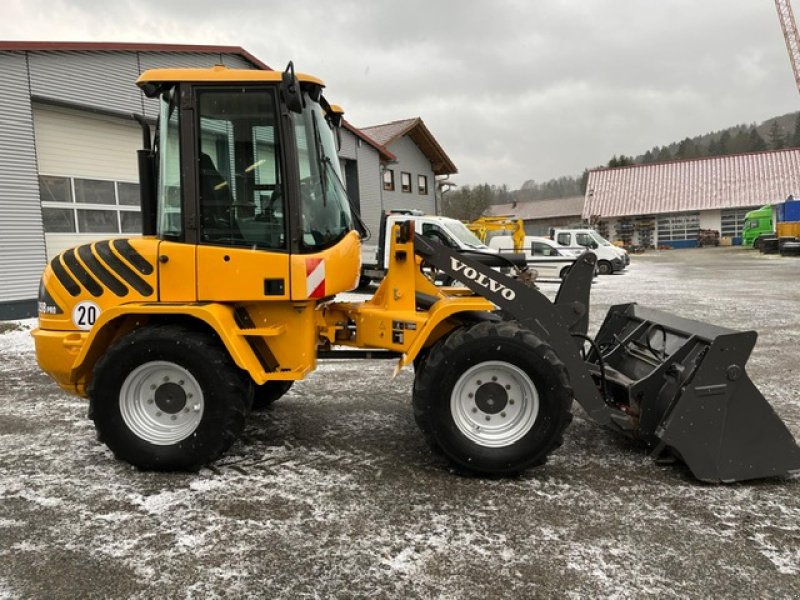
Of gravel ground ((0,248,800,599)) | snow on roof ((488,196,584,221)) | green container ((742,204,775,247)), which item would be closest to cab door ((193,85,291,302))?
gravel ground ((0,248,800,599))

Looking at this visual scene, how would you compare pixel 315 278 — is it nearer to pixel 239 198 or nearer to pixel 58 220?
pixel 239 198

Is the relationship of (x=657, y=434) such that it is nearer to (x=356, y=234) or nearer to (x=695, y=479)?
(x=695, y=479)

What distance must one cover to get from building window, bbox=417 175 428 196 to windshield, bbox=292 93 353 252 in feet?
80.8

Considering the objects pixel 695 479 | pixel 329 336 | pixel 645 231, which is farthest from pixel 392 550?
pixel 645 231

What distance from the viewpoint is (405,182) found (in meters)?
27.1

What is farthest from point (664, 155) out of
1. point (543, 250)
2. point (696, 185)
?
point (543, 250)

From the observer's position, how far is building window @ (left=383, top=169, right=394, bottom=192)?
25.2 m

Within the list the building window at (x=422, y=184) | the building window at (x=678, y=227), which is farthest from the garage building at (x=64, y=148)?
the building window at (x=678, y=227)

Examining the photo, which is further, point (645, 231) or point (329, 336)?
point (645, 231)

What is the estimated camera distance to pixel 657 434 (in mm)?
3678

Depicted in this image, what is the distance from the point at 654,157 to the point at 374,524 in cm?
12411

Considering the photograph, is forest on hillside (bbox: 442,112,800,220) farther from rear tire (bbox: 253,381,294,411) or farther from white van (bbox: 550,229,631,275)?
rear tire (bbox: 253,381,294,411)

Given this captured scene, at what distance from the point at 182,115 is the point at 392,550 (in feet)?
10.00

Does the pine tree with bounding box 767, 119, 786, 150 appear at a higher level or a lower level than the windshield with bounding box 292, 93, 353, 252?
higher
